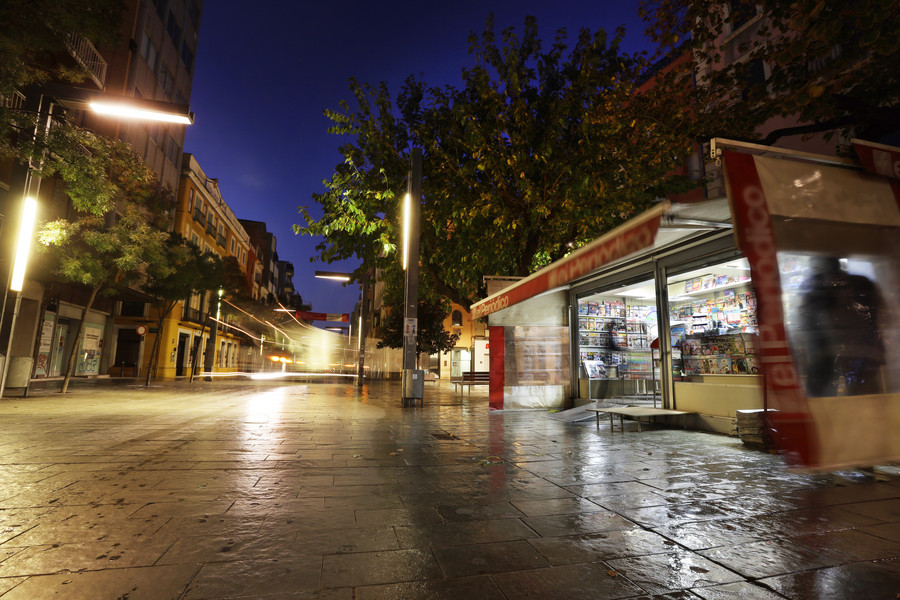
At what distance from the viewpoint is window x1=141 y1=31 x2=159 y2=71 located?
2393cm

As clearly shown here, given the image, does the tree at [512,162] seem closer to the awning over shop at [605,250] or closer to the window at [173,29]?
the awning over shop at [605,250]

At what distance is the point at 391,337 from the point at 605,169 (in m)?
22.4

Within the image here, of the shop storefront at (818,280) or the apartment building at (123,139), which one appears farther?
the apartment building at (123,139)

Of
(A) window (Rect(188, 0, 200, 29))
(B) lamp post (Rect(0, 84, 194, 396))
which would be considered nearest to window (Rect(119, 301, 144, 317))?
(B) lamp post (Rect(0, 84, 194, 396))

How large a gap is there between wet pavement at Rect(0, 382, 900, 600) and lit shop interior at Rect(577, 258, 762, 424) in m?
2.10

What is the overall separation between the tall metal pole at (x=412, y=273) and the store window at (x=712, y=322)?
6311 millimetres

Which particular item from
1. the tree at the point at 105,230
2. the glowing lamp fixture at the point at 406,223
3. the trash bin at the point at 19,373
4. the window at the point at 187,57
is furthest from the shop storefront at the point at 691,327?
the window at the point at 187,57

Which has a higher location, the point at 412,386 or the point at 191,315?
the point at 191,315

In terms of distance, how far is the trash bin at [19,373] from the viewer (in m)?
12.4

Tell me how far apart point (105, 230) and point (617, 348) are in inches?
671

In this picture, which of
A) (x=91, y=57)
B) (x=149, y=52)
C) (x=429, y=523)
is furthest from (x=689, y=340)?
(x=149, y=52)

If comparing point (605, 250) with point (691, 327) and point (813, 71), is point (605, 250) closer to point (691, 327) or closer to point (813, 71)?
point (813, 71)

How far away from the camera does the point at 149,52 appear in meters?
24.7

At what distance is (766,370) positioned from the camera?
8.40 feet
